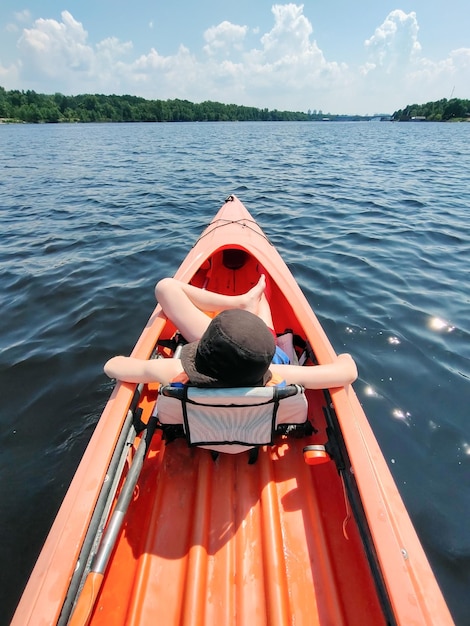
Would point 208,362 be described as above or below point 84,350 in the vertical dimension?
above

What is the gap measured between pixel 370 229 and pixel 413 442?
19.3 ft

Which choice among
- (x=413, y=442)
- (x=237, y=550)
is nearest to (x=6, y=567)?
(x=237, y=550)

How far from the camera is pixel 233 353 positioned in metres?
1.65

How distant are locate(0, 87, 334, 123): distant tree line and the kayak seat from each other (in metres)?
84.4

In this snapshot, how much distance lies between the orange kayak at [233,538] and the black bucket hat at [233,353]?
68 centimetres

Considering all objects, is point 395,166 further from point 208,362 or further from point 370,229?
point 208,362

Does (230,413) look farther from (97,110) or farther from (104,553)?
(97,110)

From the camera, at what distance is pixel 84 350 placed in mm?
4098

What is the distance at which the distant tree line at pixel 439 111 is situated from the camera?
240ft

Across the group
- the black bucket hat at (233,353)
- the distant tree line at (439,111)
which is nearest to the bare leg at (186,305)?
the black bucket hat at (233,353)

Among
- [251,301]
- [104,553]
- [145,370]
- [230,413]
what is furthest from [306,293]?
[104,553]

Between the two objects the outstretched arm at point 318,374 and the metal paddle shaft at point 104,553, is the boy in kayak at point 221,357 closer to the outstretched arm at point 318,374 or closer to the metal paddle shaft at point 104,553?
the outstretched arm at point 318,374

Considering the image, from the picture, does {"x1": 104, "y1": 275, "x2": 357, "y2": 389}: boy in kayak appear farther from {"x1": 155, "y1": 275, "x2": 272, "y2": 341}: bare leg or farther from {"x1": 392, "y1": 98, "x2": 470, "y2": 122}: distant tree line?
{"x1": 392, "y1": 98, "x2": 470, "y2": 122}: distant tree line

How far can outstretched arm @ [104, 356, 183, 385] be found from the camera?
7.00 feet
